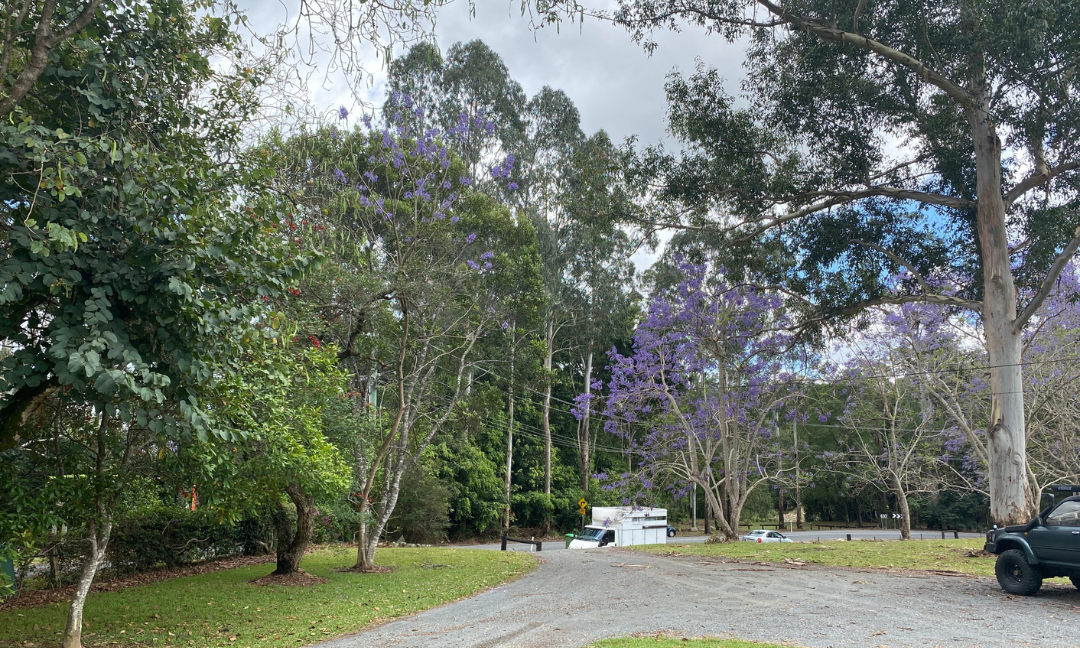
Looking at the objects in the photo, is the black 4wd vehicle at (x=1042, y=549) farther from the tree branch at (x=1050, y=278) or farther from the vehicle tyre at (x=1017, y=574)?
the tree branch at (x=1050, y=278)

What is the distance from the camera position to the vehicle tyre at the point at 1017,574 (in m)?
10.2

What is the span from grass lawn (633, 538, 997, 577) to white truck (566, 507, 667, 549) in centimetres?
645

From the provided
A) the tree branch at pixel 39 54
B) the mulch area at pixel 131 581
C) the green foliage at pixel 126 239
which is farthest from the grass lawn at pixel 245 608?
the tree branch at pixel 39 54

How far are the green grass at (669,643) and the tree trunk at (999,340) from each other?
33.7 ft

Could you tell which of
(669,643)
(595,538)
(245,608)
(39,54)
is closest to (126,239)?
(39,54)

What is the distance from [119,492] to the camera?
794cm

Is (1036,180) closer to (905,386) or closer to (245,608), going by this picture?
(905,386)

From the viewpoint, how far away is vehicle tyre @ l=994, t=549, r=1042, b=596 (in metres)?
10.2

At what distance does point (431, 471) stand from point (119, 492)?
19.6 m

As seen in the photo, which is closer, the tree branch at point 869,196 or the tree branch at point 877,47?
the tree branch at point 877,47

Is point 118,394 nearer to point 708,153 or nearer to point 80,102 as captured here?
point 80,102

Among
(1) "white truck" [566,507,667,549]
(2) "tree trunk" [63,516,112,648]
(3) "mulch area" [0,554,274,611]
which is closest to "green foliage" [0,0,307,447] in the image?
(2) "tree trunk" [63,516,112,648]

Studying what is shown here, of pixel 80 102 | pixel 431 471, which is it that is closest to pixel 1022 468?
pixel 80 102

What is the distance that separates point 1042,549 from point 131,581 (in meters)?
16.5
